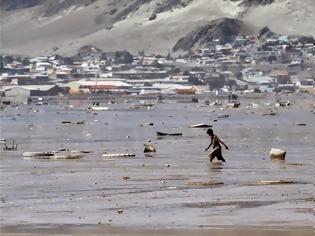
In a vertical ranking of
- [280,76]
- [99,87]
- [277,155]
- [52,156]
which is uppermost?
[277,155]

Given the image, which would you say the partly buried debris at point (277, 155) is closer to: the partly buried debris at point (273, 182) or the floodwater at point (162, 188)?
the floodwater at point (162, 188)

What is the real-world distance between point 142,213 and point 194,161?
1194 cm

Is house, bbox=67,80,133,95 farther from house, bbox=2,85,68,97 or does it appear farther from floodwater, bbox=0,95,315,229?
floodwater, bbox=0,95,315,229

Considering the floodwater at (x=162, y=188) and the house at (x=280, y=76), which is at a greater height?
the floodwater at (x=162, y=188)

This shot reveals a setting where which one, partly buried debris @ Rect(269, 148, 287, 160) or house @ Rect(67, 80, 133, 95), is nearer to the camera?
partly buried debris @ Rect(269, 148, 287, 160)

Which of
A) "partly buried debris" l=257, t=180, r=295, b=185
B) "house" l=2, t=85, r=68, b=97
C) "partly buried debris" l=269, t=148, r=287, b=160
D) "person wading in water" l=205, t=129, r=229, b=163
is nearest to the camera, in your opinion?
"partly buried debris" l=257, t=180, r=295, b=185

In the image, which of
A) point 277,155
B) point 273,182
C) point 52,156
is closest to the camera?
point 273,182

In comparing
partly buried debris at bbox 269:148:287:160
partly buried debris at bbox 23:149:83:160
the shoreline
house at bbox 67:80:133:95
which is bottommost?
house at bbox 67:80:133:95

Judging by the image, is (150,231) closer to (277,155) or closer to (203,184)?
(203,184)

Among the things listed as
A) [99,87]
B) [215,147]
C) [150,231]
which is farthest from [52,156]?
[99,87]

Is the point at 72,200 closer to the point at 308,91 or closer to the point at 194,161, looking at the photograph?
the point at 194,161

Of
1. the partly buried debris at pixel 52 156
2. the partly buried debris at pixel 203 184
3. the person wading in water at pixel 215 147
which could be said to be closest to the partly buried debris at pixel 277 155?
the person wading in water at pixel 215 147

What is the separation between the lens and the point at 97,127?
60.5m

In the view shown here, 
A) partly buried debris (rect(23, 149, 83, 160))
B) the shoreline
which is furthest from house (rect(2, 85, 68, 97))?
the shoreline
